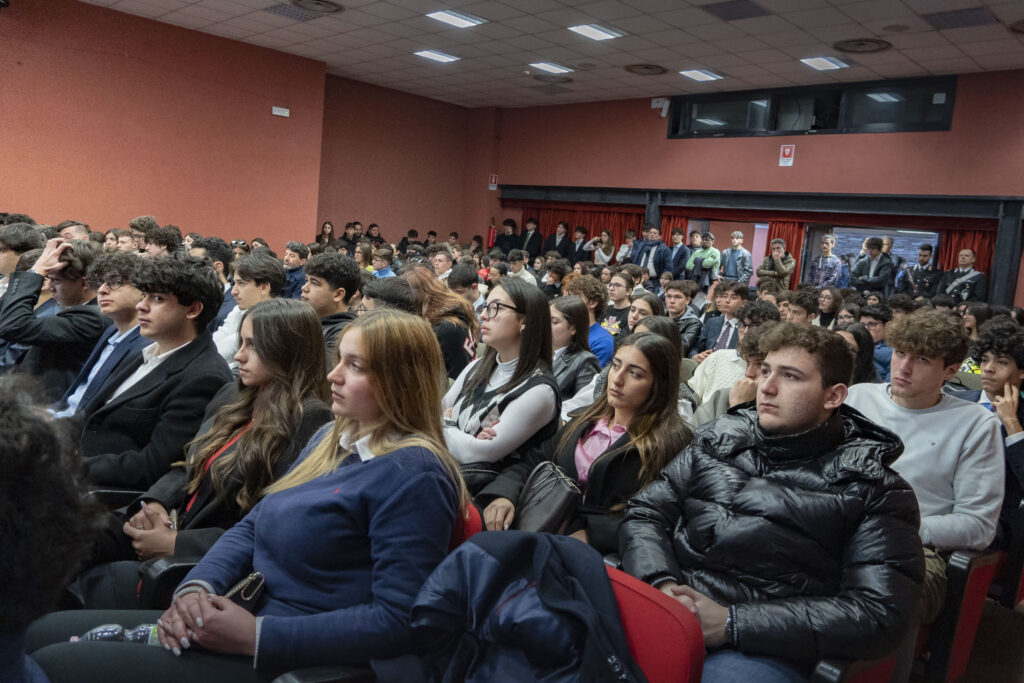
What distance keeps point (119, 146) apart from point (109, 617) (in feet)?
30.5

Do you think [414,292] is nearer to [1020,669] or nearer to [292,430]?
[292,430]

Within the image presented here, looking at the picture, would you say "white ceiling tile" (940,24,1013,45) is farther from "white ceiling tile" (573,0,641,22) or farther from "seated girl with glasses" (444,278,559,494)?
"seated girl with glasses" (444,278,559,494)

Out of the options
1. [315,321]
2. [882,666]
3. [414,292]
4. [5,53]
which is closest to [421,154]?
[5,53]

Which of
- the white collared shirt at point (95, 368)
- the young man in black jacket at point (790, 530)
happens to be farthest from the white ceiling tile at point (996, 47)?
the white collared shirt at point (95, 368)

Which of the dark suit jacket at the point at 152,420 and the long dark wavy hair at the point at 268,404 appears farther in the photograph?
the dark suit jacket at the point at 152,420

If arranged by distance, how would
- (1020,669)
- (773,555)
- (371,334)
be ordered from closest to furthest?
1. (371,334)
2. (773,555)
3. (1020,669)

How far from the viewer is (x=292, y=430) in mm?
1997

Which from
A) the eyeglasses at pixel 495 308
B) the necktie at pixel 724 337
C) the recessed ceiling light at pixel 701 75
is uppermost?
the recessed ceiling light at pixel 701 75

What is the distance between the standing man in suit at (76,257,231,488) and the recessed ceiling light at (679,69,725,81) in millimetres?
8797

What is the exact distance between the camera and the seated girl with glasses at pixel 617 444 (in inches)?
85.0

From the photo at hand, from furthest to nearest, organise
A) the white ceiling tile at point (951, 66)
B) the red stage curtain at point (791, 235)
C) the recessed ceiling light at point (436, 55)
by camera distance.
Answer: the red stage curtain at point (791, 235) < the recessed ceiling light at point (436, 55) < the white ceiling tile at point (951, 66)

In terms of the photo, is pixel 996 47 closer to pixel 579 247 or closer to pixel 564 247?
pixel 579 247

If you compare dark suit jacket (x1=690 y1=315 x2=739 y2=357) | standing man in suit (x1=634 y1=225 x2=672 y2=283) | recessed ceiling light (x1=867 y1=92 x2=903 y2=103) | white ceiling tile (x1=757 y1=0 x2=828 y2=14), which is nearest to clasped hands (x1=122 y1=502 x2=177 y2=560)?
dark suit jacket (x1=690 y1=315 x2=739 y2=357)

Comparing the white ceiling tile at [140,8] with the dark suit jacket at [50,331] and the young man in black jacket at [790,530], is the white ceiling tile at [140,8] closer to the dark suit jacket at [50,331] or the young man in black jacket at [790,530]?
the dark suit jacket at [50,331]
